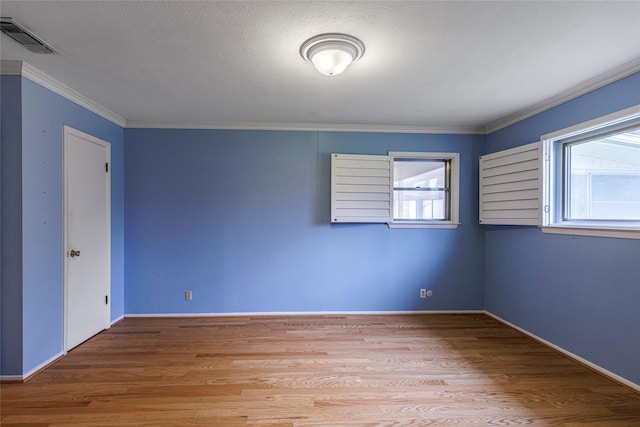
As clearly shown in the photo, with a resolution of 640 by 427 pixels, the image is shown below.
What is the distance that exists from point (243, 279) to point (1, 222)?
6.91ft

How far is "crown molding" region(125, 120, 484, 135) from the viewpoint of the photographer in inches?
132

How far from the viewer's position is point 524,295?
9.81 feet

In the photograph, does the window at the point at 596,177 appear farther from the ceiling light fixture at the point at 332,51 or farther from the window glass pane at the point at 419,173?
the ceiling light fixture at the point at 332,51

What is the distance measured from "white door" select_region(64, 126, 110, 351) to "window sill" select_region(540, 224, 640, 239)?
448 centimetres

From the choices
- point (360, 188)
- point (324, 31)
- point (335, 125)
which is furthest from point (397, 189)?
point (324, 31)

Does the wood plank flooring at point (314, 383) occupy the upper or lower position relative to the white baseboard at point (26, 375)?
lower

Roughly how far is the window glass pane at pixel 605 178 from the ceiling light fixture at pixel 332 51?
223 cm

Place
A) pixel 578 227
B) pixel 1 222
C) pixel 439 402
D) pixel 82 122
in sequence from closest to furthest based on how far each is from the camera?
pixel 439 402 < pixel 1 222 < pixel 578 227 < pixel 82 122

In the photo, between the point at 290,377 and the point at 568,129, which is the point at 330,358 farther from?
the point at 568,129

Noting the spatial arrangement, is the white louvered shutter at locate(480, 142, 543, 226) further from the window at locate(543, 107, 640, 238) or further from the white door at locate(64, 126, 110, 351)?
the white door at locate(64, 126, 110, 351)

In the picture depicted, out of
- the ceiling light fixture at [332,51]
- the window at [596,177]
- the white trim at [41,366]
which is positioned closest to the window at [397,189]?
the window at [596,177]

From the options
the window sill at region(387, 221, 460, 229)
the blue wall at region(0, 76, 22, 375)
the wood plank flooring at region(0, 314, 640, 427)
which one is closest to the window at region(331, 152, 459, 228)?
the window sill at region(387, 221, 460, 229)

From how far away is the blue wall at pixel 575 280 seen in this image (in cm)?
206

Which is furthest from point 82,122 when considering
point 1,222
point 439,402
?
point 439,402
